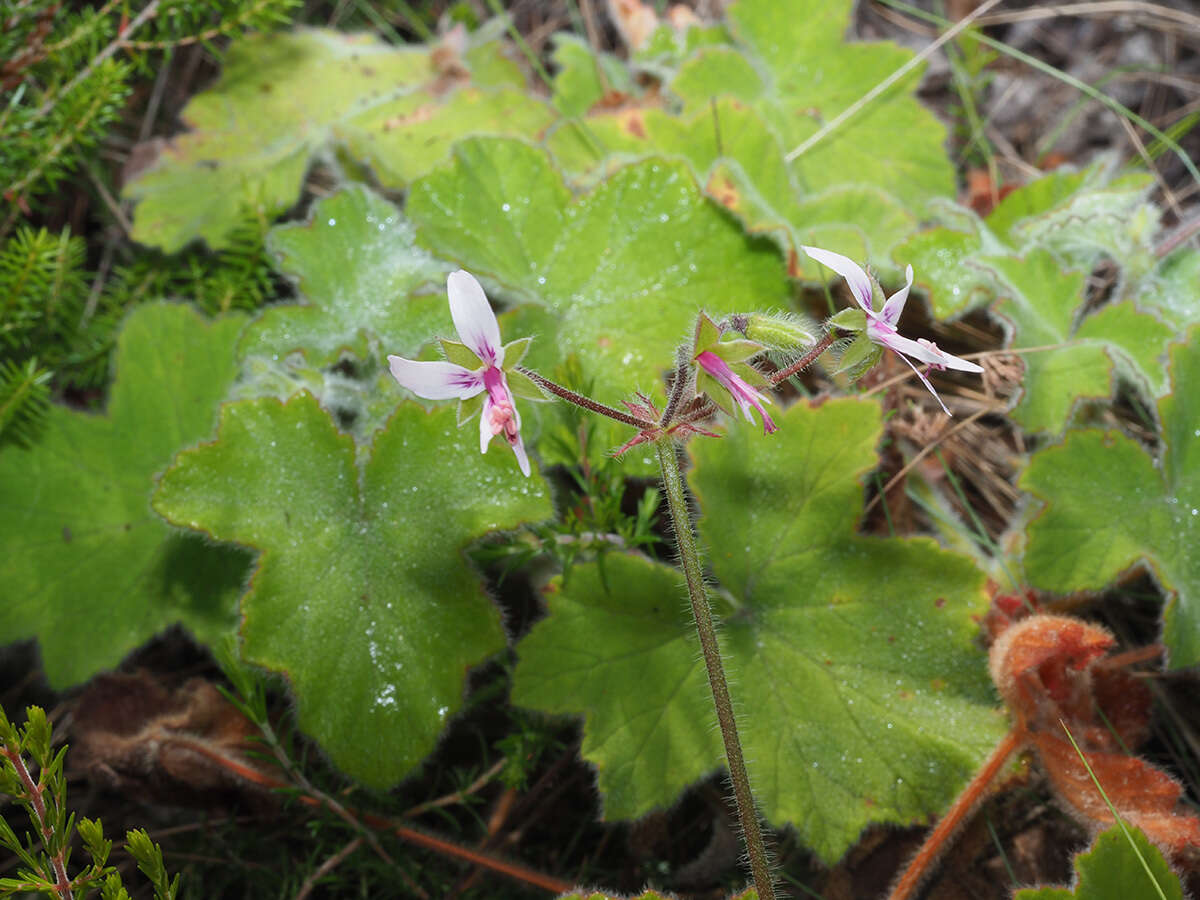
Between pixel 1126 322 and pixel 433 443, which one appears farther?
pixel 1126 322

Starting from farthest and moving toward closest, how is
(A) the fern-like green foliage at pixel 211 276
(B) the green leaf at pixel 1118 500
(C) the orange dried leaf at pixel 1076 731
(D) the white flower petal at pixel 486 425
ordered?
(A) the fern-like green foliage at pixel 211 276, (B) the green leaf at pixel 1118 500, (C) the orange dried leaf at pixel 1076 731, (D) the white flower petal at pixel 486 425

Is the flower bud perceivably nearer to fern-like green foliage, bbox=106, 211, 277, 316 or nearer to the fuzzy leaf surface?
the fuzzy leaf surface

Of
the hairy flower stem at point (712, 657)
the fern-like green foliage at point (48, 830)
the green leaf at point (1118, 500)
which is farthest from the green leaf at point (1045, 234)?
the fern-like green foliage at point (48, 830)

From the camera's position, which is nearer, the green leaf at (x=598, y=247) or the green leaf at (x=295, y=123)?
the green leaf at (x=598, y=247)

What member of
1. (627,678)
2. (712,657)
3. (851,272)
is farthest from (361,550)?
(851,272)

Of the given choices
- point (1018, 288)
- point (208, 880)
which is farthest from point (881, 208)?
point (208, 880)

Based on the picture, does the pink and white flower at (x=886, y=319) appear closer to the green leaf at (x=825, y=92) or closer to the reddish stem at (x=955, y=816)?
the reddish stem at (x=955, y=816)

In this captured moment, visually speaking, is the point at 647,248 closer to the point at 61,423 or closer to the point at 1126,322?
the point at 1126,322

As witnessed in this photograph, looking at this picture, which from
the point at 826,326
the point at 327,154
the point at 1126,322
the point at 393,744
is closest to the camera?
the point at 826,326
